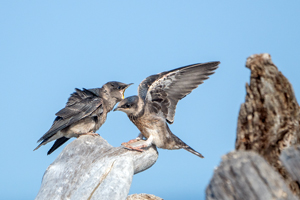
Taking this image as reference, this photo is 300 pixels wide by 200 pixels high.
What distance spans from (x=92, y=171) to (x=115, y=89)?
10.5 feet

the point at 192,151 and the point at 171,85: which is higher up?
the point at 171,85

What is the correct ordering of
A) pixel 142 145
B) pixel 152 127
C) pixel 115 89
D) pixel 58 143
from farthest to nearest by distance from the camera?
pixel 115 89, pixel 58 143, pixel 152 127, pixel 142 145

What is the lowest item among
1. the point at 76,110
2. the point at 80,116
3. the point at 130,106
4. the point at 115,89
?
the point at 130,106

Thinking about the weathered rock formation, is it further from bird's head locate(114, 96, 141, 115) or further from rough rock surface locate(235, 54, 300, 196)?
bird's head locate(114, 96, 141, 115)

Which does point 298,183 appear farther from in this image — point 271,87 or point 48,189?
point 48,189

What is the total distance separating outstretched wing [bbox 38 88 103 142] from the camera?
8219 mm

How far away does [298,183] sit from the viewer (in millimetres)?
3664

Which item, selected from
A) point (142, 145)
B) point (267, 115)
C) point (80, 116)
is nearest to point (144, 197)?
point (142, 145)

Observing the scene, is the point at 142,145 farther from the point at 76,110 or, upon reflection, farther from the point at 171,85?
the point at 76,110

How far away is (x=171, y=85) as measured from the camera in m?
8.09

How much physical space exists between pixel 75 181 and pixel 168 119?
8.08ft

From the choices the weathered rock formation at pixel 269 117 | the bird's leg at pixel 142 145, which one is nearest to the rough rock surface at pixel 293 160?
the weathered rock formation at pixel 269 117

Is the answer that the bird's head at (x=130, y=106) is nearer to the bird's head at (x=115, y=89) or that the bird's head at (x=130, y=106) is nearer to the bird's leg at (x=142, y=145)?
the bird's leg at (x=142, y=145)

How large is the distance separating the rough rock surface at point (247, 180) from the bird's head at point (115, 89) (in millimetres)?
5876
